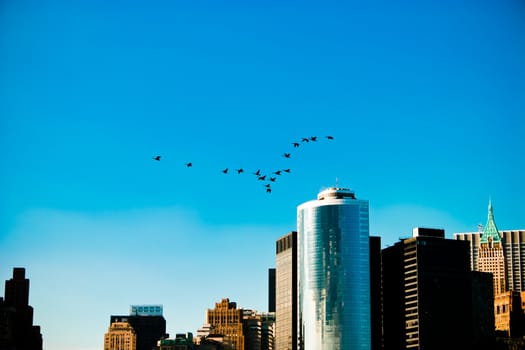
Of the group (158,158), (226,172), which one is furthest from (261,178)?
(158,158)

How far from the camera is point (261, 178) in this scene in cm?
15325

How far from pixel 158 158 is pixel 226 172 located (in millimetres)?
10181

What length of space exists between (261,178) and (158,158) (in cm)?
1745

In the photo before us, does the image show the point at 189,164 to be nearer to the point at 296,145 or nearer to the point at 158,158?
the point at 158,158

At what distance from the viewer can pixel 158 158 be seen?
143 m

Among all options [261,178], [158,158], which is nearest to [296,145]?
[261,178]

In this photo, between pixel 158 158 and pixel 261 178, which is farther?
pixel 261 178

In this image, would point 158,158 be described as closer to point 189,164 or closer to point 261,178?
point 189,164

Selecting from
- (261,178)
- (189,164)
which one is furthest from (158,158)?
(261,178)

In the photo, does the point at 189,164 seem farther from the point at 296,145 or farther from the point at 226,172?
the point at 296,145

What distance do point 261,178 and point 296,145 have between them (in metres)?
8.49

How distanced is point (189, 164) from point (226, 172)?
235 inches

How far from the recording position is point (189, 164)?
144m

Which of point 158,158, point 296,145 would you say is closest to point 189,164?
point 158,158
